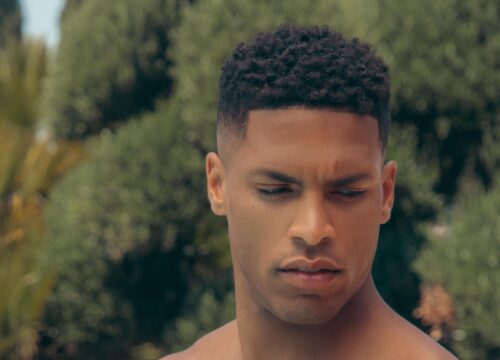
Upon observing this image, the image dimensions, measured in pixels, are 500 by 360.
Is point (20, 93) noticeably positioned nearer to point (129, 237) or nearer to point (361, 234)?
point (129, 237)

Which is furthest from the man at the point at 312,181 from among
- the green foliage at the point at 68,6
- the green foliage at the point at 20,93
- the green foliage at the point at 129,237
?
the green foliage at the point at 68,6

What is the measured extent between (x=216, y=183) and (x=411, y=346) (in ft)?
2.49

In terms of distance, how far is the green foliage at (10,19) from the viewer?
25.4 m

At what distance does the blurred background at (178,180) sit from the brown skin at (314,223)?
5.12m

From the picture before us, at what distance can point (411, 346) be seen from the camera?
2.96 m

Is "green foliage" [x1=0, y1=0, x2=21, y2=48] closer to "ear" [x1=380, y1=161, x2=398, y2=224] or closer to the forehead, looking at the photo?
"ear" [x1=380, y1=161, x2=398, y2=224]

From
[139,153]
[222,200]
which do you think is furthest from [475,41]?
[222,200]

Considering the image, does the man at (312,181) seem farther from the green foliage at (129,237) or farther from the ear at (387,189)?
the green foliage at (129,237)

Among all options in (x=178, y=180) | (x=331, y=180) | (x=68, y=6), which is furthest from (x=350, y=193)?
(x=68, y=6)

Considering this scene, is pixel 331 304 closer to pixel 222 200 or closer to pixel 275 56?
pixel 222 200

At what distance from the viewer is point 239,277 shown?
307cm

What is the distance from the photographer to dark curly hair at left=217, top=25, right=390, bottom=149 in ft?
8.96

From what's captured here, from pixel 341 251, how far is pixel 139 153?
7278mm

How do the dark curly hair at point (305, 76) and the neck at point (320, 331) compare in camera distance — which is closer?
the dark curly hair at point (305, 76)
